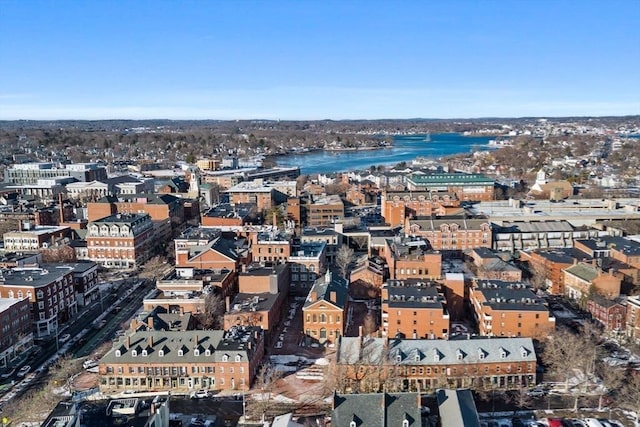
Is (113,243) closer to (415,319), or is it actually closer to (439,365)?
(415,319)

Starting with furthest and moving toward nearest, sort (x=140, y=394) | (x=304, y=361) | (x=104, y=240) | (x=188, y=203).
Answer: (x=188, y=203) → (x=104, y=240) → (x=304, y=361) → (x=140, y=394)

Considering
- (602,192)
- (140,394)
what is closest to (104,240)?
(140,394)

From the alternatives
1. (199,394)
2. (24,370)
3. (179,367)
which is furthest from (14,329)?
(199,394)

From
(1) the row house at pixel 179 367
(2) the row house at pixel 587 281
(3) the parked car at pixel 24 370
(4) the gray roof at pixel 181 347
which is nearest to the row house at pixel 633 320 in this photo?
(2) the row house at pixel 587 281

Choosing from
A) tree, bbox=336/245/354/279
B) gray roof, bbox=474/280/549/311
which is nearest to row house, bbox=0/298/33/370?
tree, bbox=336/245/354/279

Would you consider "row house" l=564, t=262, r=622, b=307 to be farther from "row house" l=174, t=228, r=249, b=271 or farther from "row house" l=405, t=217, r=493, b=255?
"row house" l=174, t=228, r=249, b=271

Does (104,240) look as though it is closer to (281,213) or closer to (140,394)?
(281,213)
